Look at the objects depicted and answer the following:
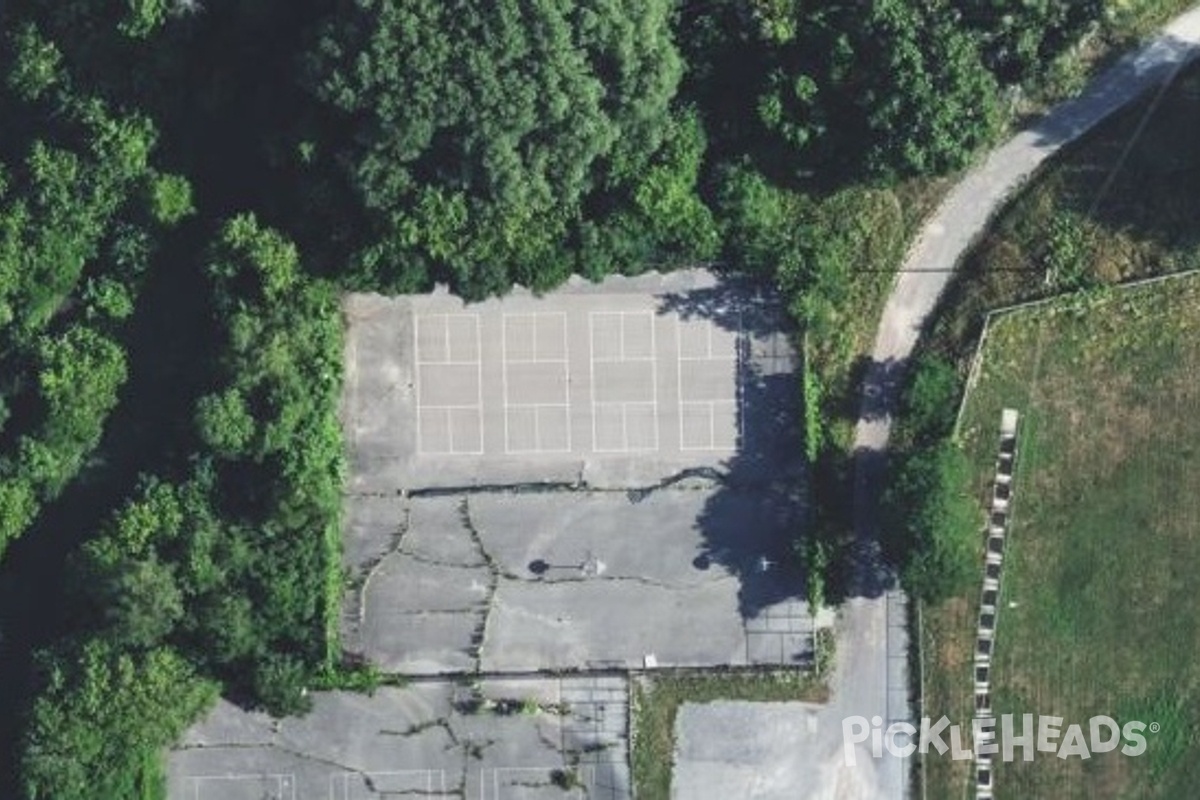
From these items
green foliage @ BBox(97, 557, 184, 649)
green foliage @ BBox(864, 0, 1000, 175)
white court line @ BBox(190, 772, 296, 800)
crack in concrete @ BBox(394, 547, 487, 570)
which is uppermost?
green foliage @ BBox(864, 0, 1000, 175)

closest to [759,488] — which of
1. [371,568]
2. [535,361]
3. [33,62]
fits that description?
[535,361]

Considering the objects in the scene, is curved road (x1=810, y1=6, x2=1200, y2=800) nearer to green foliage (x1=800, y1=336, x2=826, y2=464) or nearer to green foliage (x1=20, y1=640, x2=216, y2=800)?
green foliage (x1=800, y1=336, x2=826, y2=464)

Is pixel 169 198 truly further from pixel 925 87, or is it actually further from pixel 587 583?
pixel 925 87

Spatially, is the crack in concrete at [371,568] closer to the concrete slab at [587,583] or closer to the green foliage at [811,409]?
the concrete slab at [587,583]

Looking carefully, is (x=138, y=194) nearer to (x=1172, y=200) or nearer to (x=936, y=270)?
(x=936, y=270)

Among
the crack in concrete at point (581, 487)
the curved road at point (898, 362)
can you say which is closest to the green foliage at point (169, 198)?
the crack in concrete at point (581, 487)

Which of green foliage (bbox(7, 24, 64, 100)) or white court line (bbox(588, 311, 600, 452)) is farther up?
green foliage (bbox(7, 24, 64, 100))

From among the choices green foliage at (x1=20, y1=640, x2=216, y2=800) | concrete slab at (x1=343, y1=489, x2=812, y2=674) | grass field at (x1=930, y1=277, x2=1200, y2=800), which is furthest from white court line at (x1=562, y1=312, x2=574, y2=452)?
green foliage at (x1=20, y1=640, x2=216, y2=800)

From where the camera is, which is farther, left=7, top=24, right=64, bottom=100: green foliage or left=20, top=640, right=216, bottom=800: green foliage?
left=7, top=24, right=64, bottom=100: green foliage
